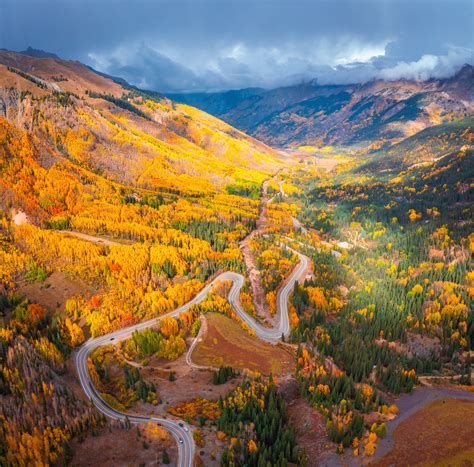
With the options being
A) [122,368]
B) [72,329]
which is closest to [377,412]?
[122,368]

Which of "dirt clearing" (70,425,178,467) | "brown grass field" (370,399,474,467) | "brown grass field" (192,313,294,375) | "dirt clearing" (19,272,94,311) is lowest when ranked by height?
"brown grass field" (370,399,474,467)

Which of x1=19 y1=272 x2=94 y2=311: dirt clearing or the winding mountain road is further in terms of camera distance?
x1=19 y1=272 x2=94 y2=311: dirt clearing

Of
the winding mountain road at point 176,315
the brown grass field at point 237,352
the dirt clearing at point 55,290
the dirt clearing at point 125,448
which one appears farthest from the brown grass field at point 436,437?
the dirt clearing at point 55,290

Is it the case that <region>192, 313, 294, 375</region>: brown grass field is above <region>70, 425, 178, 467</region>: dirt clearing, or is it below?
above

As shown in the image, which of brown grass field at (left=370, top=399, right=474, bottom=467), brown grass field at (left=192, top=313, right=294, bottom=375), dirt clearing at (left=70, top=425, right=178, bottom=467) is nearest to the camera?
dirt clearing at (left=70, top=425, right=178, bottom=467)

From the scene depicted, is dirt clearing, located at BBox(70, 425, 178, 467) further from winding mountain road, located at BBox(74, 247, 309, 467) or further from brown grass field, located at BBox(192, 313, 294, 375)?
brown grass field, located at BBox(192, 313, 294, 375)

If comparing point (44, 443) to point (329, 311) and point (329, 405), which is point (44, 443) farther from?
point (329, 311)

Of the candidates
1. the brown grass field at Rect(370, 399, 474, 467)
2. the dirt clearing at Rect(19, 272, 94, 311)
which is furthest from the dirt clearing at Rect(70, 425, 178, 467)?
the dirt clearing at Rect(19, 272, 94, 311)

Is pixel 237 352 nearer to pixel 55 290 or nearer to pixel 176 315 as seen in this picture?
pixel 176 315
